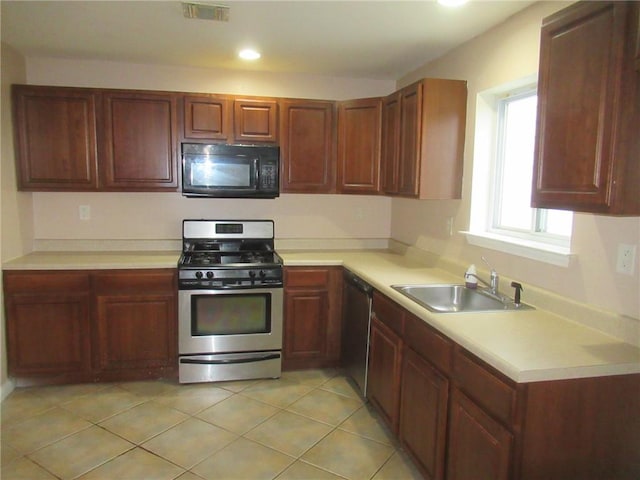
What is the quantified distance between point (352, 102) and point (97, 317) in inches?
95.8

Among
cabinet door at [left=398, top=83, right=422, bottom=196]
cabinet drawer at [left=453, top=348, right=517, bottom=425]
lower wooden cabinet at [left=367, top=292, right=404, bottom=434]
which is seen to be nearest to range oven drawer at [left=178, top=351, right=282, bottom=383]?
lower wooden cabinet at [left=367, top=292, right=404, bottom=434]

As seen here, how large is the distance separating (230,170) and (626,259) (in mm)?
2558

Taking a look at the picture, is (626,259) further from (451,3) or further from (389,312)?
(451,3)

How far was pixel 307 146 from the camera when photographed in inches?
144

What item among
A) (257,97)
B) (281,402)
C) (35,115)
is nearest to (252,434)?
(281,402)

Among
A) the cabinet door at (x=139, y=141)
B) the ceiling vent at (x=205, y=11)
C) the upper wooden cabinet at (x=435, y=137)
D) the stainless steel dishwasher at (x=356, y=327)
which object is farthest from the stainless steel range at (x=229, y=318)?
the ceiling vent at (x=205, y=11)

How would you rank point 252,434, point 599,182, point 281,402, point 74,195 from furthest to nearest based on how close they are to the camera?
point 74,195 → point 281,402 → point 252,434 → point 599,182

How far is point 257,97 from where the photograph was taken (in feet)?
11.7

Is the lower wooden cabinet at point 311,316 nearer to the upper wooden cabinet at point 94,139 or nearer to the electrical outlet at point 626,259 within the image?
the upper wooden cabinet at point 94,139

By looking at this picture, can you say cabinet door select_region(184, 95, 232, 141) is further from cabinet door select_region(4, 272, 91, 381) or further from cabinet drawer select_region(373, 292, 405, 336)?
cabinet drawer select_region(373, 292, 405, 336)

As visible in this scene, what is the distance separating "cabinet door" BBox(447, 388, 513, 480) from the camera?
160cm

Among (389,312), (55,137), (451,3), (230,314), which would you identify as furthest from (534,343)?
(55,137)

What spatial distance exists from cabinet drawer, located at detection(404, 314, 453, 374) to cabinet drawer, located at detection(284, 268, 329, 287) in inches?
48.0

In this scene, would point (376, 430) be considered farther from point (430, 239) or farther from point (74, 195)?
point (74, 195)
